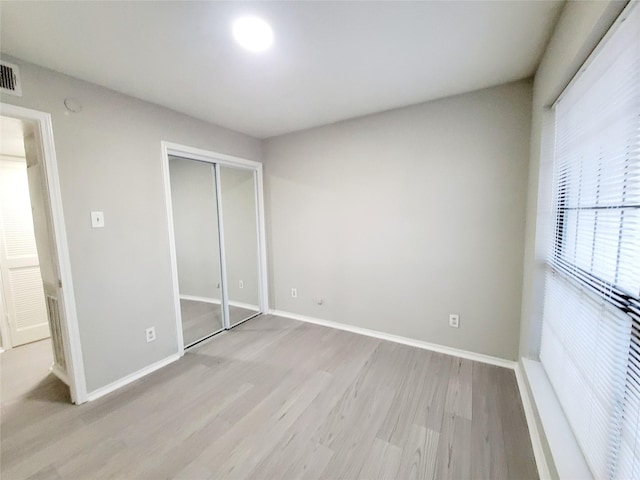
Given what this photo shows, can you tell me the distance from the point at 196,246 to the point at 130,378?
1403 millimetres

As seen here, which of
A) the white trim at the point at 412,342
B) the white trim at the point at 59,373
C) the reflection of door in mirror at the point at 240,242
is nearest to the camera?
the white trim at the point at 59,373

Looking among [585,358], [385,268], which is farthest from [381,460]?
[385,268]

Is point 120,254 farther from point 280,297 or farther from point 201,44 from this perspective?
point 280,297

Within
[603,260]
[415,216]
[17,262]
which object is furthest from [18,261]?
[603,260]

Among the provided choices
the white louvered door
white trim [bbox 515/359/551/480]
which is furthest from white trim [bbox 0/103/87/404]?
white trim [bbox 515/359/551/480]

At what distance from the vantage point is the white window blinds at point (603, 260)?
2.88 feet

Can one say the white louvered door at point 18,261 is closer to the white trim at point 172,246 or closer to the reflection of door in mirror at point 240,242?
the white trim at point 172,246

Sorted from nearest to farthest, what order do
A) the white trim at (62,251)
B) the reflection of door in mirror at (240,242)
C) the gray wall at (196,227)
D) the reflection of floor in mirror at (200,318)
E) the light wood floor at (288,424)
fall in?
the light wood floor at (288,424)
the white trim at (62,251)
the gray wall at (196,227)
the reflection of floor in mirror at (200,318)
the reflection of door in mirror at (240,242)

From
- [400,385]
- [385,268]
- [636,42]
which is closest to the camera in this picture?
[636,42]

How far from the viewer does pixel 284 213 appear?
3.38m

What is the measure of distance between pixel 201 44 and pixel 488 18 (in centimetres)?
165

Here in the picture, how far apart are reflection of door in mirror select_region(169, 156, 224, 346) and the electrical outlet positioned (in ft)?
1.44

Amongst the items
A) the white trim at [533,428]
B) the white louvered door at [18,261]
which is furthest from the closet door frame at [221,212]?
the white trim at [533,428]

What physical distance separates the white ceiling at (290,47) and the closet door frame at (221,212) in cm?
46
